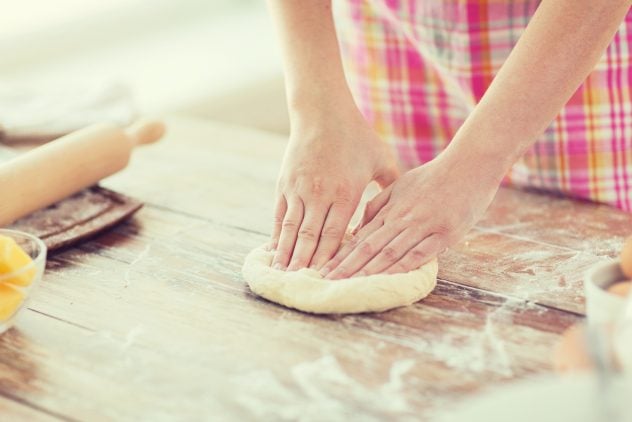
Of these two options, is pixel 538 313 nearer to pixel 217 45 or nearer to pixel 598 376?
pixel 598 376

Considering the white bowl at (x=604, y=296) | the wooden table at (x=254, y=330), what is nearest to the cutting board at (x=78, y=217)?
the wooden table at (x=254, y=330)

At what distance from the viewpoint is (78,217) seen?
4.83 ft

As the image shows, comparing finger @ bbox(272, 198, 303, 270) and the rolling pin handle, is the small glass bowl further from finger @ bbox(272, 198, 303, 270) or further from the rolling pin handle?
the rolling pin handle

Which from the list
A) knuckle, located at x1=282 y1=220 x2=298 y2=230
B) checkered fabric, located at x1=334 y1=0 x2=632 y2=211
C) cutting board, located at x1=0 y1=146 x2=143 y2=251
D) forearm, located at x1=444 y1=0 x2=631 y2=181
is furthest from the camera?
checkered fabric, located at x1=334 y1=0 x2=632 y2=211

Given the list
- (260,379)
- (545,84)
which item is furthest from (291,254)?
(545,84)

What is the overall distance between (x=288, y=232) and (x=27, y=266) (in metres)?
0.38

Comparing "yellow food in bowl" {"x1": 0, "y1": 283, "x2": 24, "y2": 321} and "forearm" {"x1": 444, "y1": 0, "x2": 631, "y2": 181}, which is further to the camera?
"forearm" {"x1": 444, "y1": 0, "x2": 631, "y2": 181}

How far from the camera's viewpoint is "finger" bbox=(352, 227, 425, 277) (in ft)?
3.97

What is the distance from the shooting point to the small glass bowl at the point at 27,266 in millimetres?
1087

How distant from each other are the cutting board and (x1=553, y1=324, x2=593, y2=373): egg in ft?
2.76

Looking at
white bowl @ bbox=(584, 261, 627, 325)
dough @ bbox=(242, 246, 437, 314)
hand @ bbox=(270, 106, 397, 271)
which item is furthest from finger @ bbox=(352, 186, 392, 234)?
white bowl @ bbox=(584, 261, 627, 325)

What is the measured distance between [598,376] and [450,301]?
51 centimetres

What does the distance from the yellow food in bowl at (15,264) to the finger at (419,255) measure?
18.0 inches

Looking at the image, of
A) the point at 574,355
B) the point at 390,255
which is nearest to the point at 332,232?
the point at 390,255
